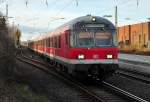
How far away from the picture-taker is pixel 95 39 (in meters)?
20.5

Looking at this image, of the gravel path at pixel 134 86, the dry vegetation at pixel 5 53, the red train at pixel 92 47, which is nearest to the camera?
the gravel path at pixel 134 86

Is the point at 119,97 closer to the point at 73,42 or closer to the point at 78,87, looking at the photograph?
the point at 78,87

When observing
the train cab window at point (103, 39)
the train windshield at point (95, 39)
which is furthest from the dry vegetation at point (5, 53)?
the train cab window at point (103, 39)

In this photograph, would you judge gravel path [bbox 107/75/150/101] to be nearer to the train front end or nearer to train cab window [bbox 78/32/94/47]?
the train front end

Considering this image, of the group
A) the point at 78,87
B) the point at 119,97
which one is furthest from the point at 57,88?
the point at 119,97

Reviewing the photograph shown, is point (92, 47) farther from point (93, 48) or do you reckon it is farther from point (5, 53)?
point (5, 53)

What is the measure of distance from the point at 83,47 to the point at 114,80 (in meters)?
3.65

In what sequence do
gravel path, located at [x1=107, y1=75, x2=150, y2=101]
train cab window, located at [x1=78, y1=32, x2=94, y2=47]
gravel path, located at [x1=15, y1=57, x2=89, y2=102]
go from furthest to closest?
train cab window, located at [x1=78, y1=32, x2=94, y2=47] < gravel path, located at [x1=107, y1=75, x2=150, y2=101] < gravel path, located at [x1=15, y1=57, x2=89, y2=102]

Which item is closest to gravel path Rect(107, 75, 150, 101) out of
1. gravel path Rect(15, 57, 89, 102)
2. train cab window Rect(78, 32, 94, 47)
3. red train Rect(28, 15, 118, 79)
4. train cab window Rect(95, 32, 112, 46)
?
red train Rect(28, 15, 118, 79)

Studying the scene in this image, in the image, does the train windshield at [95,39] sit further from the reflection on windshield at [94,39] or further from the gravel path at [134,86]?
the gravel path at [134,86]

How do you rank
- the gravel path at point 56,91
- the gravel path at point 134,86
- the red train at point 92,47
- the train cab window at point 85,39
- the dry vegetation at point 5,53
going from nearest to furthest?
the gravel path at point 56,91 < the gravel path at point 134,86 < the dry vegetation at point 5,53 < the red train at point 92,47 < the train cab window at point 85,39

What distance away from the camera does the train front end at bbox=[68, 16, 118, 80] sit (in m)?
20.1

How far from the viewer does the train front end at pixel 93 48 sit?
20.1 metres

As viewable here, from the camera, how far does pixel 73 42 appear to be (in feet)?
66.9
